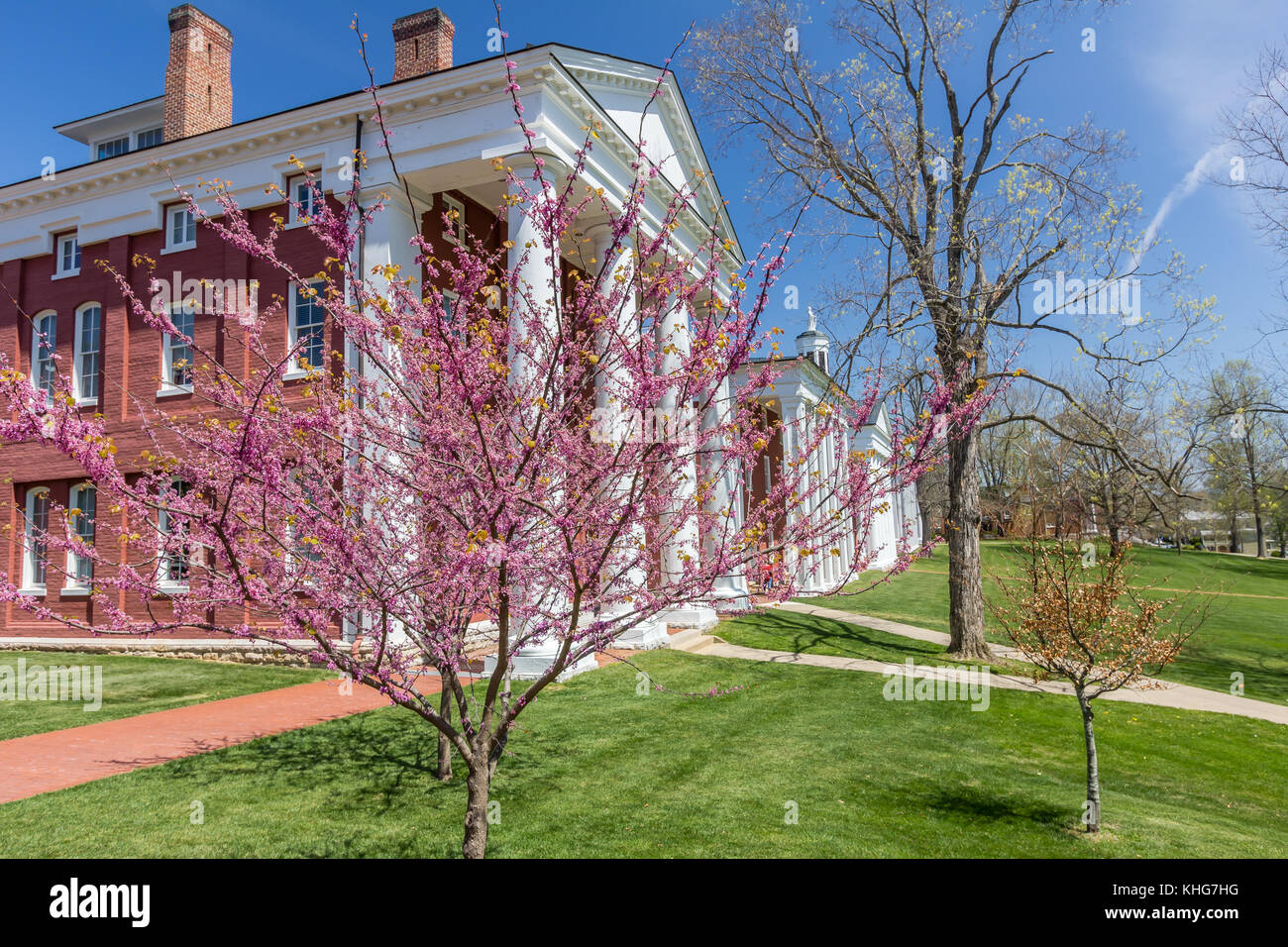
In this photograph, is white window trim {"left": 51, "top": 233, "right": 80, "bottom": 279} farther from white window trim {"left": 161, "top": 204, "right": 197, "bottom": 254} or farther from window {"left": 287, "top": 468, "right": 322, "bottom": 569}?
window {"left": 287, "top": 468, "right": 322, "bottom": 569}

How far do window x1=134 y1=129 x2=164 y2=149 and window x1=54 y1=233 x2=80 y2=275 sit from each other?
4326 millimetres

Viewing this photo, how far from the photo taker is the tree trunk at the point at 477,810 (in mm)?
4188

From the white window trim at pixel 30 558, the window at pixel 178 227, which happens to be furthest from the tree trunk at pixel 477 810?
the white window trim at pixel 30 558

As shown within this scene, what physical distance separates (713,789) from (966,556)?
32.2 feet

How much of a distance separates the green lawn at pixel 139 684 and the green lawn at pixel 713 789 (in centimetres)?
316

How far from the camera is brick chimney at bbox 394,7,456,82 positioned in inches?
636

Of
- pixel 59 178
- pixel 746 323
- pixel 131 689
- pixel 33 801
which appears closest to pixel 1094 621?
pixel 746 323

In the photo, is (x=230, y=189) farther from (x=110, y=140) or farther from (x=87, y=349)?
(x=110, y=140)

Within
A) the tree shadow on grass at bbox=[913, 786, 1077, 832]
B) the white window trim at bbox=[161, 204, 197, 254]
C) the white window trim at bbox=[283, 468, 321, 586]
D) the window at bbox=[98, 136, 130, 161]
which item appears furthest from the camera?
the window at bbox=[98, 136, 130, 161]

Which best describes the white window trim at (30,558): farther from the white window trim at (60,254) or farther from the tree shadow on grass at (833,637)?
the tree shadow on grass at (833,637)

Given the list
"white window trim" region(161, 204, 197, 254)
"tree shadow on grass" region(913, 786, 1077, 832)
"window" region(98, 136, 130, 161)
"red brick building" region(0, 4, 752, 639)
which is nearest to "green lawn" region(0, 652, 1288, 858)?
"tree shadow on grass" region(913, 786, 1077, 832)

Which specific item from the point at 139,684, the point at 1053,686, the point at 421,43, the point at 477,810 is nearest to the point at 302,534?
the point at 477,810

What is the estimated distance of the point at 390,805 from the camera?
249 inches
